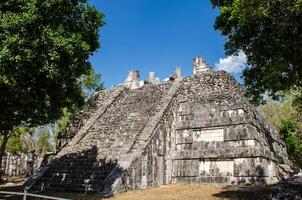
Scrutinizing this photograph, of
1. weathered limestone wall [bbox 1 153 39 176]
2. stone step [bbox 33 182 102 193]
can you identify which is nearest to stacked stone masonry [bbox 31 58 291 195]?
stone step [bbox 33 182 102 193]

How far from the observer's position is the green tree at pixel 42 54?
11.4 m

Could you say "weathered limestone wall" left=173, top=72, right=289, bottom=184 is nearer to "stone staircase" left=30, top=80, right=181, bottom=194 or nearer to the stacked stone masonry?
the stacked stone masonry

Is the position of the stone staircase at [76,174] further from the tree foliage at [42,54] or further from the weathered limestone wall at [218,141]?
the weathered limestone wall at [218,141]

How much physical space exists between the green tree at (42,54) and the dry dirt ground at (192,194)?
15.0 feet

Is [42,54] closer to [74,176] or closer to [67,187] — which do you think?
[67,187]

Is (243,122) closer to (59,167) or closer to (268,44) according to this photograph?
(268,44)

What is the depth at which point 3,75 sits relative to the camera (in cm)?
1140

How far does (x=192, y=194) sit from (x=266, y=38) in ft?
25.4

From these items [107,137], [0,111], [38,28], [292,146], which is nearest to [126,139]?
[107,137]

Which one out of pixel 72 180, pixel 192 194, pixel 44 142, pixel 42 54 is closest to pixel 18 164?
pixel 44 142

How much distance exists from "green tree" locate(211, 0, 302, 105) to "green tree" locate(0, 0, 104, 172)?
18.7ft

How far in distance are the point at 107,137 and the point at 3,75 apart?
10.5m

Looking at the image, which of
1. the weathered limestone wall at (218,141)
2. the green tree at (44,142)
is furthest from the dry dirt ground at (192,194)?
the green tree at (44,142)

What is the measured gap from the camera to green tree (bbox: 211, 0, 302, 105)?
35.7ft
